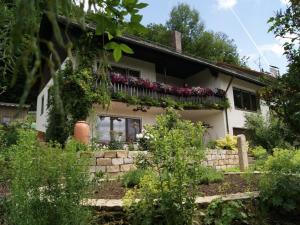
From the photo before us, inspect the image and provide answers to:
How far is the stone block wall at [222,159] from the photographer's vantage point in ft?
42.8

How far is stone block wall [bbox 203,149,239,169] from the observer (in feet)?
42.8

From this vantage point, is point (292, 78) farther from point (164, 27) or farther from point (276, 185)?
point (164, 27)

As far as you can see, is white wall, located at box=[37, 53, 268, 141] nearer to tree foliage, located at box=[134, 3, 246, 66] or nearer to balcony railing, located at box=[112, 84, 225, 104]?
balcony railing, located at box=[112, 84, 225, 104]

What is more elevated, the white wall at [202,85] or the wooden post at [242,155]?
the white wall at [202,85]

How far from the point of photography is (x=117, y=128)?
15781 mm

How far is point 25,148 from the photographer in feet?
12.8

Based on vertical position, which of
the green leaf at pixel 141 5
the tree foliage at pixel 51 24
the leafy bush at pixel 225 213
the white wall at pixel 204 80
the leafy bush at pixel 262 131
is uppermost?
the white wall at pixel 204 80

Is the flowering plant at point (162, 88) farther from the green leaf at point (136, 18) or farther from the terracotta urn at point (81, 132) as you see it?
the green leaf at point (136, 18)

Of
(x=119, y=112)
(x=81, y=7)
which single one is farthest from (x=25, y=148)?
(x=119, y=112)

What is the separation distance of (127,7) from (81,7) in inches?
17.2

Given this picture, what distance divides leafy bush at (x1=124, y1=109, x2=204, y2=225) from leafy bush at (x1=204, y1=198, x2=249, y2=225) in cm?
55

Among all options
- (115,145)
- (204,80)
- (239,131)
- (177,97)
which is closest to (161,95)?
(177,97)

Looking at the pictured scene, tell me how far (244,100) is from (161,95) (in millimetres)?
6513

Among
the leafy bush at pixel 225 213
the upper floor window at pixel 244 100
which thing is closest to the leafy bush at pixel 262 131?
the upper floor window at pixel 244 100
